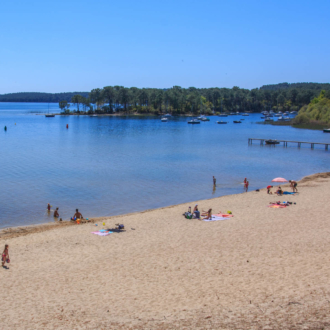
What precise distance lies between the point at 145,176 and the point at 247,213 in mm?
19882

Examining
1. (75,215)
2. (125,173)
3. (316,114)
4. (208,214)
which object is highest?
→ (316,114)

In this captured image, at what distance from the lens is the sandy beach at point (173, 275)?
1198 centimetres

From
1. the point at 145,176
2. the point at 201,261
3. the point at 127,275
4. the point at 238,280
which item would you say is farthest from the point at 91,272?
the point at 145,176

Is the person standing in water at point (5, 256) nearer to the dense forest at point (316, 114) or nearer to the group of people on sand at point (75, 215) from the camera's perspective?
the group of people on sand at point (75, 215)

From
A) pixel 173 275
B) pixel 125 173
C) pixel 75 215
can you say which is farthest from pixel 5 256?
pixel 125 173

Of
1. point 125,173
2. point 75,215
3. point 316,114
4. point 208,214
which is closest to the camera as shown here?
point 208,214

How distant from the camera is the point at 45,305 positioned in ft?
43.8

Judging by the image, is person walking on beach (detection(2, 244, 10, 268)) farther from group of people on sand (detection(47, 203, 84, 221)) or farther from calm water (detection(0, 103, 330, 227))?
calm water (detection(0, 103, 330, 227))

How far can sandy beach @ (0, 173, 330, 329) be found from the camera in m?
12.0

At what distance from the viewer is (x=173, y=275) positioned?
15.7 meters

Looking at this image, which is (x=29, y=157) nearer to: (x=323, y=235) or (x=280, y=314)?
(x=323, y=235)

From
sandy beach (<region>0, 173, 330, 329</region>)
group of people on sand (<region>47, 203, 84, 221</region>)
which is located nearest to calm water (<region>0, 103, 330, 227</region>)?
group of people on sand (<region>47, 203, 84, 221</region>)

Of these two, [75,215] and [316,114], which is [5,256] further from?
[316,114]

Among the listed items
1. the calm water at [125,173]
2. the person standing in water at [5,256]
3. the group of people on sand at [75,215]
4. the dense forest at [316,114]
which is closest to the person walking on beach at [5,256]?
the person standing in water at [5,256]
